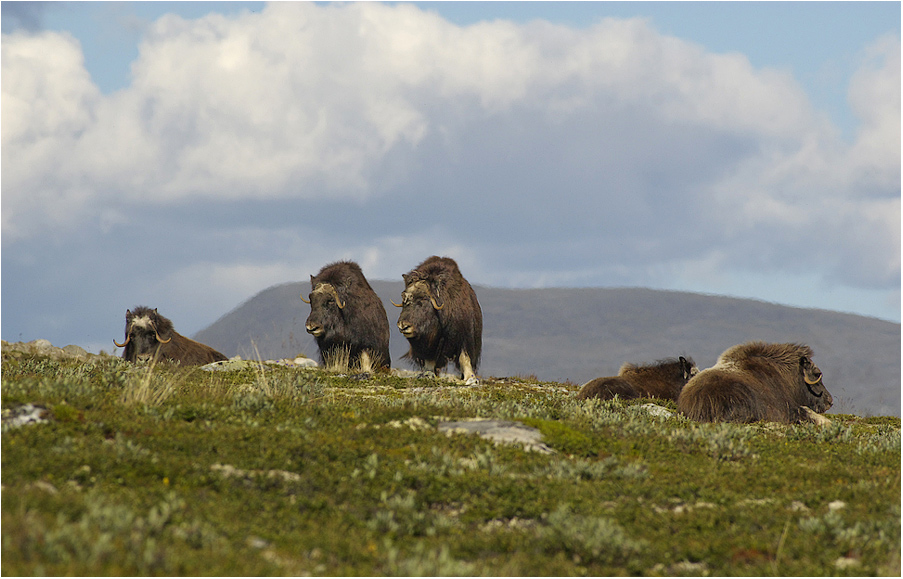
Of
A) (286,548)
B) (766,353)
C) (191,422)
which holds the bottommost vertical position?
(286,548)

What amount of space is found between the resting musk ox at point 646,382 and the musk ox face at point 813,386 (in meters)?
2.58

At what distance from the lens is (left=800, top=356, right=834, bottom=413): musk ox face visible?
58.2ft

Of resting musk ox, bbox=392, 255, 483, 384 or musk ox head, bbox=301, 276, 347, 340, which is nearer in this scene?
resting musk ox, bbox=392, 255, 483, 384

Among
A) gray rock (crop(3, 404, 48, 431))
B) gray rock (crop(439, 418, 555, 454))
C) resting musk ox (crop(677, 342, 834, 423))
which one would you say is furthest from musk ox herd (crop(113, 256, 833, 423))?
gray rock (crop(3, 404, 48, 431))

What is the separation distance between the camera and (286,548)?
6934mm

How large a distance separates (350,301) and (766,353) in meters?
11.6

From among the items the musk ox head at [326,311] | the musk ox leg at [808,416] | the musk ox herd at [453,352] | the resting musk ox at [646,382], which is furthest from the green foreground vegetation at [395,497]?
the musk ox head at [326,311]

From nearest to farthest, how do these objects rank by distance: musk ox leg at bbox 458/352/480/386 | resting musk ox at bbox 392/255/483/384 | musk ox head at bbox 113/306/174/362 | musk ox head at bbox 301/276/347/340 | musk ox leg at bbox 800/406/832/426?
musk ox leg at bbox 800/406/832/426, resting musk ox at bbox 392/255/483/384, musk ox leg at bbox 458/352/480/386, musk ox head at bbox 301/276/347/340, musk ox head at bbox 113/306/174/362

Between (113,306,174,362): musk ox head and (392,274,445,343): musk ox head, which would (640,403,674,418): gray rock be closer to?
(392,274,445,343): musk ox head

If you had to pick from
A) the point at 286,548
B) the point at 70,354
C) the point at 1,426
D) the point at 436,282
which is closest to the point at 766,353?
the point at 436,282

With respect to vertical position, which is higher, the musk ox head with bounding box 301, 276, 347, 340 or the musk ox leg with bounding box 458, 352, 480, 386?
the musk ox head with bounding box 301, 276, 347, 340

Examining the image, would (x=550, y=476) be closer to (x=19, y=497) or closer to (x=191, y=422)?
(x=191, y=422)

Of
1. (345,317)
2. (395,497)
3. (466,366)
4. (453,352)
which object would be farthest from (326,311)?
(395,497)

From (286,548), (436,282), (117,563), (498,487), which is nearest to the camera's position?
(117,563)
